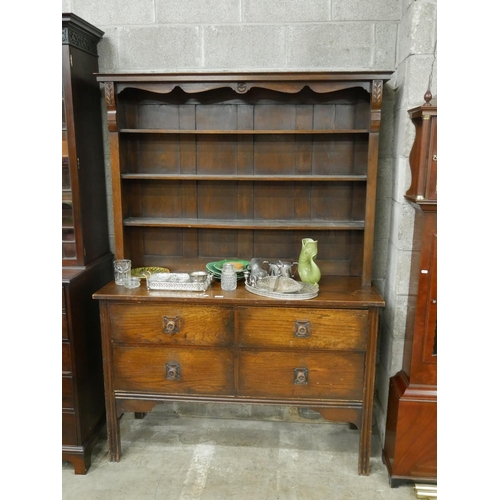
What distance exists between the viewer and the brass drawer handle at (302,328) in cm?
196

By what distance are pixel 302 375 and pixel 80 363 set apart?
1085 millimetres

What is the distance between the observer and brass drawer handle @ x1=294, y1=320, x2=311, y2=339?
1965 millimetres

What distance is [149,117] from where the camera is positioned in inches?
91.8

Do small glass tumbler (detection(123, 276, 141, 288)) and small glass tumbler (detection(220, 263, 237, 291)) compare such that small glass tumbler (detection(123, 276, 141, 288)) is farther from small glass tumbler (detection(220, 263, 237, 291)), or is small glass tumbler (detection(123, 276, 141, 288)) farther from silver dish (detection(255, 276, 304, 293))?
silver dish (detection(255, 276, 304, 293))

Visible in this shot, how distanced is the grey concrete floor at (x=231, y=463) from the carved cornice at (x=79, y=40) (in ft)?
6.66

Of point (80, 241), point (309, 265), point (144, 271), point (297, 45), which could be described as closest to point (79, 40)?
point (80, 241)

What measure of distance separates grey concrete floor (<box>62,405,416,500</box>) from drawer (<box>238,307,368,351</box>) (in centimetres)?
66

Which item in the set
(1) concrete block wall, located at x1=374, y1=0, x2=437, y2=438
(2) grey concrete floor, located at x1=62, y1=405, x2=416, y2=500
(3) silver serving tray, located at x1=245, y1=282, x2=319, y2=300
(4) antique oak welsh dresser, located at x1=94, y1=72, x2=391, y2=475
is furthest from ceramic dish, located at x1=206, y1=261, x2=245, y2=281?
(2) grey concrete floor, located at x1=62, y1=405, x2=416, y2=500

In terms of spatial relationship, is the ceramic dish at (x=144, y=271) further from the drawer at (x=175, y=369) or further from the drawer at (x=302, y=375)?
the drawer at (x=302, y=375)

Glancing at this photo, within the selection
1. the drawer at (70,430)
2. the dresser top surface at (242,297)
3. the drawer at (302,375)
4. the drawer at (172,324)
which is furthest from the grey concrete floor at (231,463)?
the dresser top surface at (242,297)

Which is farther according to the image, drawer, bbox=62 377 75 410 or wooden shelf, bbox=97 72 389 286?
wooden shelf, bbox=97 72 389 286

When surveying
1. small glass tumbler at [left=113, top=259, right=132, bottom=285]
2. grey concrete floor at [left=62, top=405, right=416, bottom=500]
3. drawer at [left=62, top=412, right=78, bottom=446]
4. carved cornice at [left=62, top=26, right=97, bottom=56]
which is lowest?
grey concrete floor at [left=62, top=405, right=416, bottom=500]

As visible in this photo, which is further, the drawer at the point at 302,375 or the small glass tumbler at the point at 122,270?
the small glass tumbler at the point at 122,270

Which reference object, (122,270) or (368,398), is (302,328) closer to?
(368,398)
